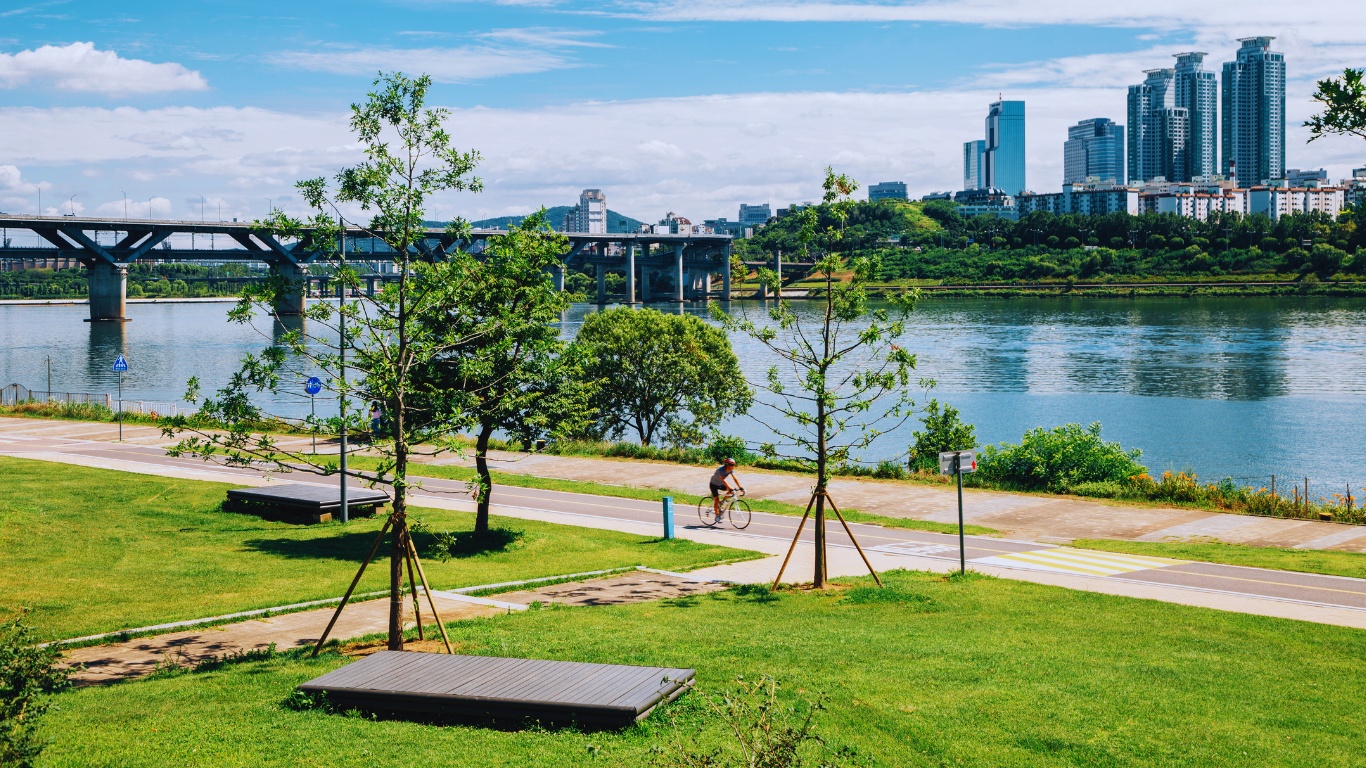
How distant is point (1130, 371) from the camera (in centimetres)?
7719

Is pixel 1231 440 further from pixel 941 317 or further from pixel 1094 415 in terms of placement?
pixel 941 317

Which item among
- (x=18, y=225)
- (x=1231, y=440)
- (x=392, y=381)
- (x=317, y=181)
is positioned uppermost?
(x=18, y=225)

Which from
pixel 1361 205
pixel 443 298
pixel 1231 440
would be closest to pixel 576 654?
pixel 443 298

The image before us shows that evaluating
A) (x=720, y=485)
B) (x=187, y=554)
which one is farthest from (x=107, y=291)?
(x=187, y=554)

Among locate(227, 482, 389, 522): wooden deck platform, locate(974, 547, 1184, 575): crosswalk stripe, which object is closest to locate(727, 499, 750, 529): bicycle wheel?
locate(974, 547, 1184, 575): crosswalk stripe

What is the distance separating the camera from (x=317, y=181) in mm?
13797

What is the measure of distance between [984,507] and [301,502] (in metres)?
17.2

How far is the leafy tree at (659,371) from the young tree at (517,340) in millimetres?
24571

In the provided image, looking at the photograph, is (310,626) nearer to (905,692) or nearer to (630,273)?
(905,692)

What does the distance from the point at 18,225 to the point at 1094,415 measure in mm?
112527

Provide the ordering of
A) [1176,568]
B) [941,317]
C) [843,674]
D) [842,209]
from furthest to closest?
[941,317] → [1176,568] → [842,209] → [843,674]

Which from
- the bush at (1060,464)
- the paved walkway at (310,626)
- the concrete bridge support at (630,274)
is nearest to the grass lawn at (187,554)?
the paved walkway at (310,626)

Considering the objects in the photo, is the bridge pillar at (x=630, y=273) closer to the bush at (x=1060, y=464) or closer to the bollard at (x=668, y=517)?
the bush at (x=1060, y=464)

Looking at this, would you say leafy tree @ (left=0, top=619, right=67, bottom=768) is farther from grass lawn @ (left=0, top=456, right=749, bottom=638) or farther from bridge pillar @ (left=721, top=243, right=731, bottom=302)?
bridge pillar @ (left=721, top=243, right=731, bottom=302)
